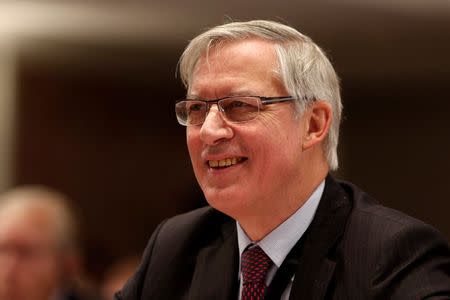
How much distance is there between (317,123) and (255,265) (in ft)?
1.43

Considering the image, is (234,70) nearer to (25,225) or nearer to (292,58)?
(292,58)

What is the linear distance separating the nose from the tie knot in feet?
1.11

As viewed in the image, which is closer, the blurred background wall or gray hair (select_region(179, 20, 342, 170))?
gray hair (select_region(179, 20, 342, 170))

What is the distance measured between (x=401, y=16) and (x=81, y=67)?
3.71 meters

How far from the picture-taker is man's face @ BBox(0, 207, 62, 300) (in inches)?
146

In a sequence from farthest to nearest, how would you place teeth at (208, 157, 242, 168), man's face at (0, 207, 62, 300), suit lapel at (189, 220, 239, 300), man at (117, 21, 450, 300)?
man's face at (0, 207, 62, 300), suit lapel at (189, 220, 239, 300), teeth at (208, 157, 242, 168), man at (117, 21, 450, 300)

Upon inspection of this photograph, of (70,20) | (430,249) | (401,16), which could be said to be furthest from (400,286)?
(70,20)

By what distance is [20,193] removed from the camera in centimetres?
401

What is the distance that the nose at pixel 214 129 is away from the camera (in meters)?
2.25

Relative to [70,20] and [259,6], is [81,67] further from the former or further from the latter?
[259,6]

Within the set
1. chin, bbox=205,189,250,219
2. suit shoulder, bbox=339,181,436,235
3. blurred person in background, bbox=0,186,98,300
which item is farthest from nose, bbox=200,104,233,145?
blurred person in background, bbox=0,186,98,300

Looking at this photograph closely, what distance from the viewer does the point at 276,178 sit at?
7.45ft

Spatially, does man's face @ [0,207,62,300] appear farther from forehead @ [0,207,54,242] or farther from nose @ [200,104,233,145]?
nose @ [200,104,233,145]

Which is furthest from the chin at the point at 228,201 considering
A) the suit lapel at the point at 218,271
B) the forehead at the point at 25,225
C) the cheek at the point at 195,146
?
the forehead at the point at 25,225
